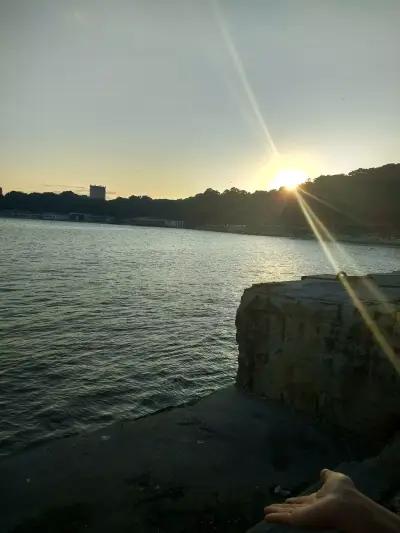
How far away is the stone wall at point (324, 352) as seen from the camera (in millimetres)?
8469

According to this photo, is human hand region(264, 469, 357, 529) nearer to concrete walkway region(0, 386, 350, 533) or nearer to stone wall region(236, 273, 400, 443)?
concrete walkway region(0, 386, 350, 533)

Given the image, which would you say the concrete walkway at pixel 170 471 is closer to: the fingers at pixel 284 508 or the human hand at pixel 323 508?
the fingers at pixel 284 508

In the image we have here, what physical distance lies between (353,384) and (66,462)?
583 cm

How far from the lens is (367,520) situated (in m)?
3.34

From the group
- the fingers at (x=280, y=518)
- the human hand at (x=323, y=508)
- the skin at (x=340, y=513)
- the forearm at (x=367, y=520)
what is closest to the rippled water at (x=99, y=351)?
the fingers at (x=280, y=518)

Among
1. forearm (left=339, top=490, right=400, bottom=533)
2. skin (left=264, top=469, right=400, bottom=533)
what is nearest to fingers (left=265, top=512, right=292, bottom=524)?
skin (left=264, top=469, right=400, bottom=533)

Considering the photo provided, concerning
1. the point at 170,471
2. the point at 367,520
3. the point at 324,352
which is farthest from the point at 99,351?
the point at 367,520

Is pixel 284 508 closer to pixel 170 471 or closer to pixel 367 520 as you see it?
pixel 367 520

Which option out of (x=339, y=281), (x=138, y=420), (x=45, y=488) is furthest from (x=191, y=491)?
(x=339, y=281)

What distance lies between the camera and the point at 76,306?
81.5 ft

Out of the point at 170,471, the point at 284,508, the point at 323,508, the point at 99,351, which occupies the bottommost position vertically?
the point at 99,351

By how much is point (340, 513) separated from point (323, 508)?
0.47 feet

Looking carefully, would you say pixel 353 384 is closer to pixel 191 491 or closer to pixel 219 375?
pixel 191 491

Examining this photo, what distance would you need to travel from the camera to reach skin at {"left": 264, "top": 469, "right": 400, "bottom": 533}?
3328 millimetres
